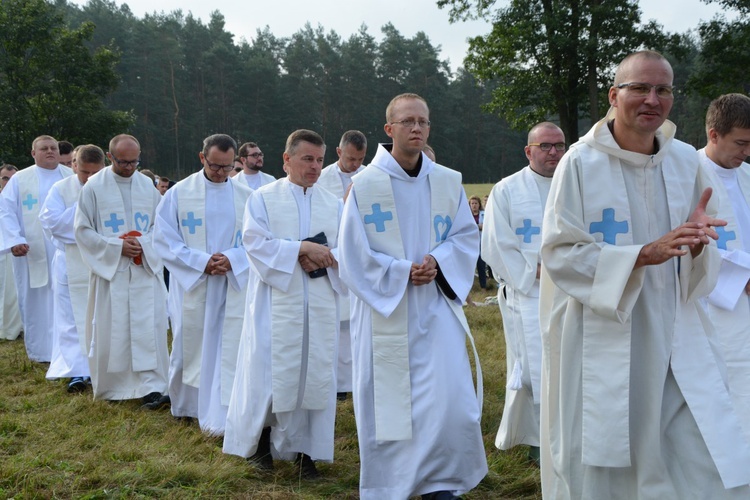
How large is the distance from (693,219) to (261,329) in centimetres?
337

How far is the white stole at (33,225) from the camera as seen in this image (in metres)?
10.8

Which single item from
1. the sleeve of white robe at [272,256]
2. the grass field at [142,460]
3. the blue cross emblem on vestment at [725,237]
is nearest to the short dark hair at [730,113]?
the blue cross emblem on vestment at [725,237]

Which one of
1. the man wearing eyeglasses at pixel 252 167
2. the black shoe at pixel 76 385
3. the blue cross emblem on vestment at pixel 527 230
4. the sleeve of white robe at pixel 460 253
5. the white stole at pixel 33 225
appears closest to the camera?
the sleeve of white robe at pixel 460 253

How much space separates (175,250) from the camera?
7312 mm

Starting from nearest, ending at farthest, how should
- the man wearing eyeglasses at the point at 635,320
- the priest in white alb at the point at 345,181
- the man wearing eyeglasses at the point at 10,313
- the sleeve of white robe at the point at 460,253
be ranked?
the man wearing eyeglasses at the point at 635,320, the sleeve of white robe at the point at 460,253, the priest in white alb at the point at 345,181, the man wearing eyeglasses at the point at 10,313

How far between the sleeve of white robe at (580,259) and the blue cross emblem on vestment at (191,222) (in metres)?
4.28

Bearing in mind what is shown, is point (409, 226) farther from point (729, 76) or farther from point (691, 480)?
Result: point (729, 76)

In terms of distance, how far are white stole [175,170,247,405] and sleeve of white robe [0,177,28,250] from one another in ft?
13.1

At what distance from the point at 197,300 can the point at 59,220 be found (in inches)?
92.8

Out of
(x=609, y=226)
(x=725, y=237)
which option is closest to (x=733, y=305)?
(x=725, y=237)

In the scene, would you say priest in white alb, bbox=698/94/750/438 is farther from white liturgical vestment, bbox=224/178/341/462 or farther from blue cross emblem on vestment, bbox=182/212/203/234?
blue cross emblem on vestment, bbox=182/212/203/234

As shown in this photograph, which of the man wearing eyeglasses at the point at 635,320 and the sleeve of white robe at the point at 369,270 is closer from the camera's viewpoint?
the man wearing eyeglasses at the point at 635,320

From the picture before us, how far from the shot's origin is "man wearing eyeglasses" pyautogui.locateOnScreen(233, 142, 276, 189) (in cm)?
1118

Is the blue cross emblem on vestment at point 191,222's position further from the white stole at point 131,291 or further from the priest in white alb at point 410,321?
the priest in white alb at point 410,321
